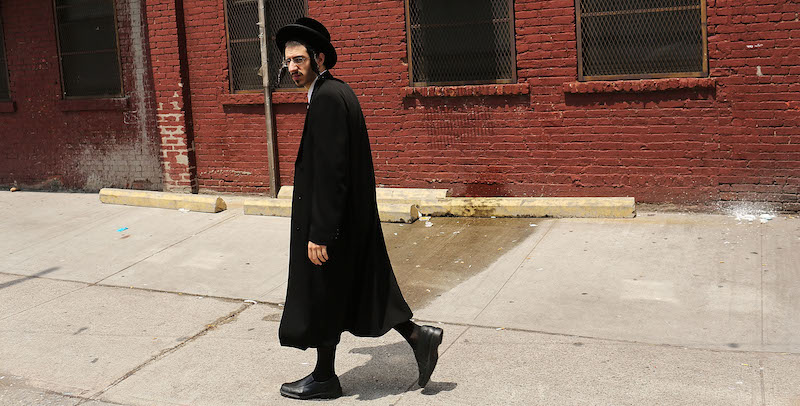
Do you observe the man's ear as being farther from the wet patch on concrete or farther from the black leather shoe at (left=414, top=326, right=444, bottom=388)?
the wet patch on concrete

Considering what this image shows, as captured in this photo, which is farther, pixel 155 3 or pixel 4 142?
pixel 4 142

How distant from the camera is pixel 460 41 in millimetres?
9055

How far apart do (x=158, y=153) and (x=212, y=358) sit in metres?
5.93

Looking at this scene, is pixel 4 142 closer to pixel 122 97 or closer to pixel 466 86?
pixel 122 97

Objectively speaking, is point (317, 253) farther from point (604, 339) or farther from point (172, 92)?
point (172, 92)

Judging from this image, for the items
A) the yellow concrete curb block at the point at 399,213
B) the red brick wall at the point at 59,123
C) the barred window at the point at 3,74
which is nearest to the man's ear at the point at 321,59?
the yellow concrete curb block at the point at 399,213

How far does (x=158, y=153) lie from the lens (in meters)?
10.9

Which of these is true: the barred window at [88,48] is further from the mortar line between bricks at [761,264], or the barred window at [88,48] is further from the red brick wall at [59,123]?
the mortar line between bricks at [761,264]

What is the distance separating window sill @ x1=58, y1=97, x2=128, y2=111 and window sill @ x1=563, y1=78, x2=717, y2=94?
18.4ft

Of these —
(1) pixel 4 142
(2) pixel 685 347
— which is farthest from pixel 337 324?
(1) pixel 4 142

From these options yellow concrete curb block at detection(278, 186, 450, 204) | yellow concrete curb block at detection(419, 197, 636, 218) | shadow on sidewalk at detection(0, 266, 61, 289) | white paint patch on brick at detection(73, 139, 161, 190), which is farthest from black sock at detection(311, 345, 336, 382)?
white paint patch on brick at detection(73, 139, 161, 190)

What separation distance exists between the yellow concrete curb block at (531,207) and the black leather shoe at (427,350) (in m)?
3.89

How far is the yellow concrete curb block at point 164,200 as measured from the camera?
9.58 meters

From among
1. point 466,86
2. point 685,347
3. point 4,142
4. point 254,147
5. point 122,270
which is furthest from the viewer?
point 4,142
